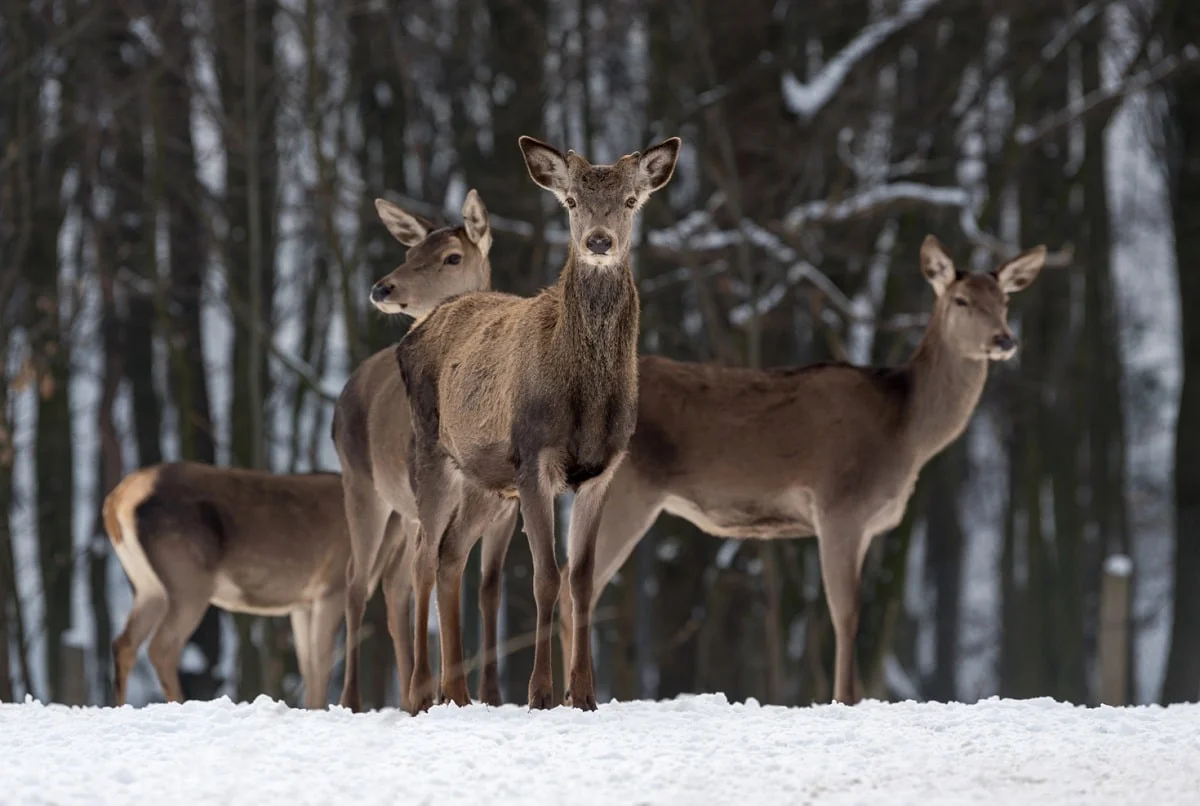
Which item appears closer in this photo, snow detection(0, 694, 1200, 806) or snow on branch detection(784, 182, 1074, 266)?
snow detection(0, 694, 1200, 806)

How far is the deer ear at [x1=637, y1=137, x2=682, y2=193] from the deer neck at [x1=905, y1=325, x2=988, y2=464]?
3245mm

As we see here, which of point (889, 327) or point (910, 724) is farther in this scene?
point (889, 327)

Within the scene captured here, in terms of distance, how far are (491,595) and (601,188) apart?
1.85 meters

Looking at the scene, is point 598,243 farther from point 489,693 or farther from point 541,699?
point 489,693

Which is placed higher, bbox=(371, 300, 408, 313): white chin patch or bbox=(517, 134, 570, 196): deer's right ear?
bbox=(517, 134, 570, 196): deer's right ear

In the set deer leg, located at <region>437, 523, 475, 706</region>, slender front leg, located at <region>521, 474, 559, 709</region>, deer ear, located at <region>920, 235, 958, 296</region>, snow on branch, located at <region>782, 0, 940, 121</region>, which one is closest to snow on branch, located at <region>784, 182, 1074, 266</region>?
snow on branch, located at <region>782, 0, 940, 121</region>

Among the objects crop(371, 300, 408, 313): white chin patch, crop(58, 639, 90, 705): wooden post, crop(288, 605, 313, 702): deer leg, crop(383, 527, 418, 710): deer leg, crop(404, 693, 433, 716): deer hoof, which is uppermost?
crop(371, 300, 408, 313): white chin patch

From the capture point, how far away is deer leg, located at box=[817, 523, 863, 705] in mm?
10086

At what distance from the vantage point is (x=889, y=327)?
14820mm

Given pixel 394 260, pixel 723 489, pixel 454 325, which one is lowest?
pixel 723 489

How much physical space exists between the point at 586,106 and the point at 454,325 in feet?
31.8

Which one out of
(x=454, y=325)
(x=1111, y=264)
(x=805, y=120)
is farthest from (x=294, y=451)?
(x=454, y=325)

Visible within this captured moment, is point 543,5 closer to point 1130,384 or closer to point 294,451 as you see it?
point 294,451

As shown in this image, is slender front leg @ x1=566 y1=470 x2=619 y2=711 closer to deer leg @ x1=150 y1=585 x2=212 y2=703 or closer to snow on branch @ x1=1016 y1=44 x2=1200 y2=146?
deer leg @ x1=150 y1=585 x2=212 y2=703
